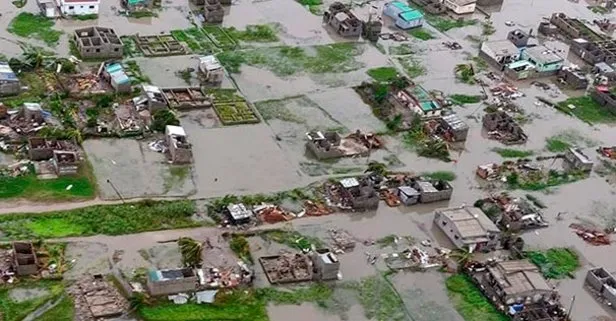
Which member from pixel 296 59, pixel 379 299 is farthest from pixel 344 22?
pixel 379 299

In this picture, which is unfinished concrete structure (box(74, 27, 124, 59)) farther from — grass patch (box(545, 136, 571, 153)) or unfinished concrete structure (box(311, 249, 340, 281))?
grass patch (box(545, 136, 571, 153))

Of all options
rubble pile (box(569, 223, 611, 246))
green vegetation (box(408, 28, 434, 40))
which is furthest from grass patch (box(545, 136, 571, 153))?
green vegetation (box(408, 28, 434, 40))

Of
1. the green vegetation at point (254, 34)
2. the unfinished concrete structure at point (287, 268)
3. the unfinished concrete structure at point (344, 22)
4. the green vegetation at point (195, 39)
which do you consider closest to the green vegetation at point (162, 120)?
the green vegetation at point (195, 39)

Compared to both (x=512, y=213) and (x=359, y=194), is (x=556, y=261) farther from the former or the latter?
(x=359, y=194)

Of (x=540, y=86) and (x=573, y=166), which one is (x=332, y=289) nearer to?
(x=573, y=166)

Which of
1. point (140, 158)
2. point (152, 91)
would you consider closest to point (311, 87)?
point (152, 91)

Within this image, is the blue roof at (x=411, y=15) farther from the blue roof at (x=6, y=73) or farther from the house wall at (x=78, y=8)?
the blue roof at (x=6, y=73)
